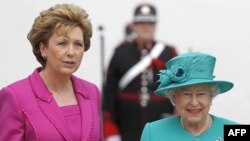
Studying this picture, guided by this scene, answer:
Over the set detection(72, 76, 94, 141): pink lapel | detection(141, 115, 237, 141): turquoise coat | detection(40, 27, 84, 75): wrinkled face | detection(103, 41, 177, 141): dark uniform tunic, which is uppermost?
detection(40, 27, 84, 75): wrinkled face

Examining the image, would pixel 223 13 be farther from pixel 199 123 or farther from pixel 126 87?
pixel 199 123

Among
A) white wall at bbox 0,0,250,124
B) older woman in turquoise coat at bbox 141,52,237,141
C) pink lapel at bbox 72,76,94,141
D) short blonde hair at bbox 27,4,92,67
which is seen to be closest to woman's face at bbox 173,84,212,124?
older woman in turquoise coat at bbox 141,52,237,141

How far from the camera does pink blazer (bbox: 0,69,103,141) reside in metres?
3.05

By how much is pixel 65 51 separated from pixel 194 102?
543 mm

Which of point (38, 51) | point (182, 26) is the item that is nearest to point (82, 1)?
point (182, 26)

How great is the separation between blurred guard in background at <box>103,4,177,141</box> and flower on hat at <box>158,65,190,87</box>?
81.4 inches

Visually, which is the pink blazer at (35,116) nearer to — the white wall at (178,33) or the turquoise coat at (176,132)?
the turquoise coat at (176,132)

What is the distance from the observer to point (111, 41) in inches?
204

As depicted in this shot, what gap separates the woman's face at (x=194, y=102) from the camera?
3105mm

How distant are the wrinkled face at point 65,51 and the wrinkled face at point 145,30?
2086mm

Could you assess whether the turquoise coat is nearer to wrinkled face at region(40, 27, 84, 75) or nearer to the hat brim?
the hat brim

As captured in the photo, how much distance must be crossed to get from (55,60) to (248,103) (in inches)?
93.1

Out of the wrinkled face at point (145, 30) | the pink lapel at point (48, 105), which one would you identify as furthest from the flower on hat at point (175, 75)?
the wrinkled face at point (145, 30)

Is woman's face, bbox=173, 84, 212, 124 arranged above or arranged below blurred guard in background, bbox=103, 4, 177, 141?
above
